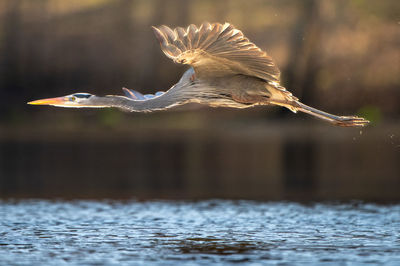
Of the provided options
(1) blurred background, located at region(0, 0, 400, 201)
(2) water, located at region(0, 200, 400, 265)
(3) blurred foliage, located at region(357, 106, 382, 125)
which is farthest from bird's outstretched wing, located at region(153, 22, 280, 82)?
(3) blurred foliage, located at region(357, 106, 382, 125)

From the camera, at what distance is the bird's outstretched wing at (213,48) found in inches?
340

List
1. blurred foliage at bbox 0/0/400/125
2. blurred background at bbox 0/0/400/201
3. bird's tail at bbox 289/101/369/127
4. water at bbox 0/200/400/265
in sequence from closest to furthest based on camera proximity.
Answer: water at bbox 0/200/400/265, bird's tail at bbox 289/101/369/127, blurred background at bbox 0/0/400/201, blurred foliage at bbox 0/0/400/125

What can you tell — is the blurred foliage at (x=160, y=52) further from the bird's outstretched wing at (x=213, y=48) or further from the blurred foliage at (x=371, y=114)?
the bird's outstretched wing at (x=213, y=48)

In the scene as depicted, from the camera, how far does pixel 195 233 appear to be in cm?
954

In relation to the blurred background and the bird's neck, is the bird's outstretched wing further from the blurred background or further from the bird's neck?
the blurred background

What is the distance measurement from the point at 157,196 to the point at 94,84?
71.1 feet

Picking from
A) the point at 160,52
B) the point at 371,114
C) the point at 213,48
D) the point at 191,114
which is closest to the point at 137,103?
the point at 213,48

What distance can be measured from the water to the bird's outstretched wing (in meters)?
1.98

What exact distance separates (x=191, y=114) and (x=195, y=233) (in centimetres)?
2176

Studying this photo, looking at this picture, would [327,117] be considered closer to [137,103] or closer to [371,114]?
[137,103]

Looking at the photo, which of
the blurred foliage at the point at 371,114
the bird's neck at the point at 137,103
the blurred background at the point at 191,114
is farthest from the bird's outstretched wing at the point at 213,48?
the blurred foliage at the point at 371,114

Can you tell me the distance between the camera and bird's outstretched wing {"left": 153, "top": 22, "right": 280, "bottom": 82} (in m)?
8.65

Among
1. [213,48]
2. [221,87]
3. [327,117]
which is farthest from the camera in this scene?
[327,117]

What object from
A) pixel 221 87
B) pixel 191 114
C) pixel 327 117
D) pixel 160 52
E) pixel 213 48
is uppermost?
pixel 160 52
